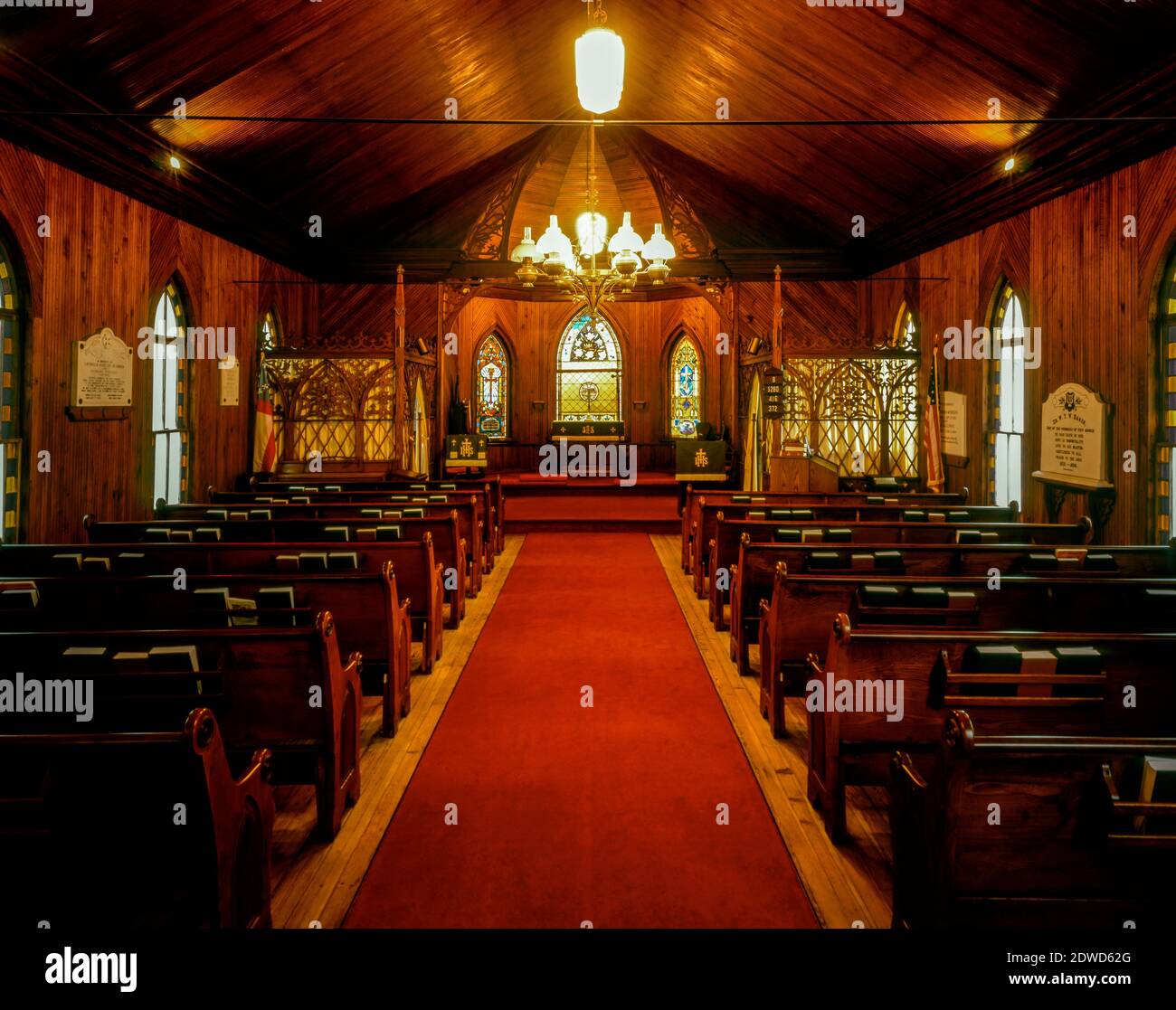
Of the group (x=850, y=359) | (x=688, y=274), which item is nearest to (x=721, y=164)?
(x=688, y=274)

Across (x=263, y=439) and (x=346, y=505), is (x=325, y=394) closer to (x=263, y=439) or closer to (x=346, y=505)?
(x=263, y=439)

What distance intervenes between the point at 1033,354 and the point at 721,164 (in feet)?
17.7

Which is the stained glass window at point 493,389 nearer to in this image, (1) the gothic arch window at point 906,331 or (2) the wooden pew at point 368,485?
(2) the wooden pew at point 368,485

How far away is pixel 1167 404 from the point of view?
236 inches

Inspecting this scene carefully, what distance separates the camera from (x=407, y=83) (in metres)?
8.16

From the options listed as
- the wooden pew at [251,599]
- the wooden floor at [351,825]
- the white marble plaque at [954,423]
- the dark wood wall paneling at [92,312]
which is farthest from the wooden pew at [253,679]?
the white marble plaque at [954,423]

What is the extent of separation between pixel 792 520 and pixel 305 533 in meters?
3.53

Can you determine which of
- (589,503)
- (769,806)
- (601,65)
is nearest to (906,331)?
(589,503)

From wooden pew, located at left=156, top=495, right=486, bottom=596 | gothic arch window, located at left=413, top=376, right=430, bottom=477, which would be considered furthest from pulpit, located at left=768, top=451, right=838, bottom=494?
gothic arch window, located at left=413, top=376, right=430, bottom=477

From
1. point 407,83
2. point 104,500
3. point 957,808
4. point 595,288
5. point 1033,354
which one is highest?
point 407,83

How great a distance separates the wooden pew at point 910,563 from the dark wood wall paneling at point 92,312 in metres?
4.91

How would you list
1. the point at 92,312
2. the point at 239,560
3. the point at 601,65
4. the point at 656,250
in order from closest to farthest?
the point at 601,65
the point at 239,560
the point at 92,312
the point at 656,250
